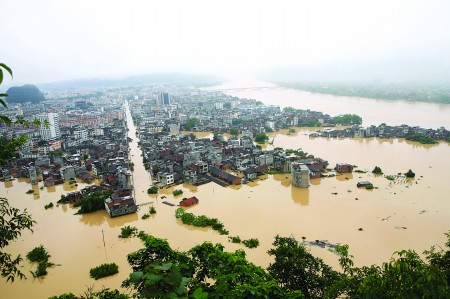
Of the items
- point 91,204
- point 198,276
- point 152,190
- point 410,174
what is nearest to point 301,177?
point 410,174

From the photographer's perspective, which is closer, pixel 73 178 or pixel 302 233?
pixel 302 233

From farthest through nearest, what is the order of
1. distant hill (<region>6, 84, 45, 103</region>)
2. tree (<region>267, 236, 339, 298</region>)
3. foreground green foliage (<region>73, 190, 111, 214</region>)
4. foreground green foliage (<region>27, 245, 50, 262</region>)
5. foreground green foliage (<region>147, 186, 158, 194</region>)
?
distant hill (<region>6, 84, 45, 103</region>) < foreground green foliage (<region>147, 186, 158, 194</region>) < foreground green foliage (<region>73, 190, 111, 214</region>) < foreground green foliage (<region>27, 245, 50, 262</region>) < tree (<region>267, 236, 339, 298</region>)

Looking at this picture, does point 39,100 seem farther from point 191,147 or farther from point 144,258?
point 144,258

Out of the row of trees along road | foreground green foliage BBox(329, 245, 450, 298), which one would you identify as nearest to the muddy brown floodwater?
the row of trees along road

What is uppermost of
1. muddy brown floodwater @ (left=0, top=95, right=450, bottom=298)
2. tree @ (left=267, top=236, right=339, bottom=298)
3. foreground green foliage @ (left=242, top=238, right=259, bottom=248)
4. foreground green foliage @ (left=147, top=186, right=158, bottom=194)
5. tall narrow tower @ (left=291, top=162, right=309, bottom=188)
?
tree @ (left=267, top=236, right=339, bottom=298)

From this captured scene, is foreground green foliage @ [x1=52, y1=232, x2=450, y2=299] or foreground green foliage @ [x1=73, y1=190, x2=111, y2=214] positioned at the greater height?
foreground green foliage @ [x1=52, y1=232, x2=450, y2=299]

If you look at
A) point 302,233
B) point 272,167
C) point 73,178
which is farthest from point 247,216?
point 73,178

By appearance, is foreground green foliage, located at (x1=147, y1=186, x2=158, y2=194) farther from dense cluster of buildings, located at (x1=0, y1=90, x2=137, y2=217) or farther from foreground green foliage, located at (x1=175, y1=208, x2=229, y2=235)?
foreground green foliage, located at (x1=175, y1=208, x2=229, y2=235)
